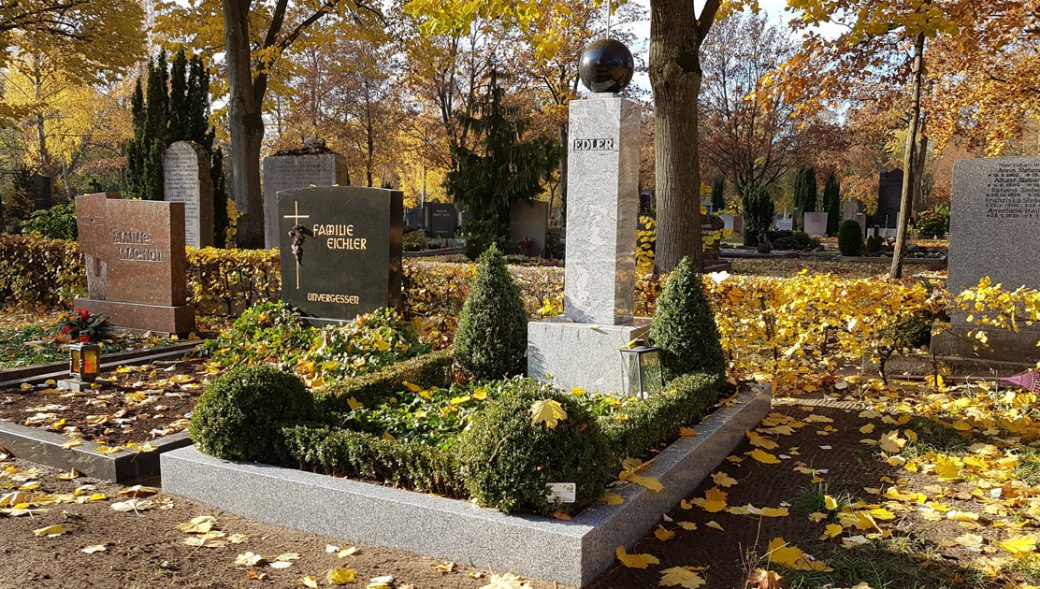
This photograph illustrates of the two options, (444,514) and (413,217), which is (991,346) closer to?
(444,514)

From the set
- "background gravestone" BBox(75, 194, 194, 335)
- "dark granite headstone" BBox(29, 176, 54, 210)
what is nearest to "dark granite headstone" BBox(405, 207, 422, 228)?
"dark granite headstone" BBox(29, 176, 54, 210)

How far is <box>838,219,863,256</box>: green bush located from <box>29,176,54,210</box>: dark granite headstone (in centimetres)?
2861

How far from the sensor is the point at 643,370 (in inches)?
A: 240

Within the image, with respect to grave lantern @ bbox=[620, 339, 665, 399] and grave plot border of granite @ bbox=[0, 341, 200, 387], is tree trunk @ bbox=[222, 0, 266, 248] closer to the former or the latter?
grave plot border of granite @ bbox=[0, 341, 200, 387]

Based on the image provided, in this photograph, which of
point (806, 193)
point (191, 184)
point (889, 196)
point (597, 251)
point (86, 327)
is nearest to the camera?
point (597, 251)

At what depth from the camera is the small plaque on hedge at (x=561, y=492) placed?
12.1ft

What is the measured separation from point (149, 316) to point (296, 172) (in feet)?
24.2

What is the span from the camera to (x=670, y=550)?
13.1 feet

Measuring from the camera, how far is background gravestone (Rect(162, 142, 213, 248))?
14812mm

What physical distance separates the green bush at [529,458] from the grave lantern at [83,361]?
5.37 meters

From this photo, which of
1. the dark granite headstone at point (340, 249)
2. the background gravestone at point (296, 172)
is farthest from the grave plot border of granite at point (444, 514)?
the background gravestone at point (296, 172)

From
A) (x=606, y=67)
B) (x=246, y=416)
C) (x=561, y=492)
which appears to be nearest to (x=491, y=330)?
(x=606, y=67)

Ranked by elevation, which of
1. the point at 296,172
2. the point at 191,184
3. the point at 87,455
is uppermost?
the point at 296,172

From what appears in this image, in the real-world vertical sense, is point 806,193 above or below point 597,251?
above
